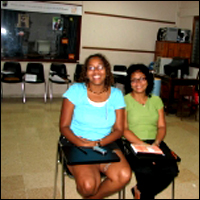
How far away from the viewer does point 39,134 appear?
4.43 meters

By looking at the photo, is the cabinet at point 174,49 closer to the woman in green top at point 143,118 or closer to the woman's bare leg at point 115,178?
the woman in green top at point 143,118

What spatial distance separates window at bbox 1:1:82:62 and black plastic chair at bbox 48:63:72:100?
34cm

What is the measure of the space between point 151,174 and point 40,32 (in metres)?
5.99

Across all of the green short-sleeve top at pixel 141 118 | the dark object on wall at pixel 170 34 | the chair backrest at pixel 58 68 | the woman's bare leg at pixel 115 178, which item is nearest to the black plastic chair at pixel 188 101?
the dark object on wall at pixel 170 34

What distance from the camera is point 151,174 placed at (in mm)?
2080

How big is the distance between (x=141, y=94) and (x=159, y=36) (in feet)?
19.3

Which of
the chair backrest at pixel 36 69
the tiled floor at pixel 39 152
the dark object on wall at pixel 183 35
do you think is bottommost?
the tiled floor at pixel 39 152

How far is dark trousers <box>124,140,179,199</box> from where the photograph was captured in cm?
208

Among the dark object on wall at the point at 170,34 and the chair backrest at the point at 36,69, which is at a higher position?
the dark object on wall at the point at 170,34

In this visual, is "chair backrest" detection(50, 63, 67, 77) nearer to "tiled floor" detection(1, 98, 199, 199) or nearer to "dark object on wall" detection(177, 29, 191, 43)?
"tiled floor" detection(1, 98, 199, 199)

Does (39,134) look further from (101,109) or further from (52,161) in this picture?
(101,109)

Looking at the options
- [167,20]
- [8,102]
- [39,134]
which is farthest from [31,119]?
[167,20]

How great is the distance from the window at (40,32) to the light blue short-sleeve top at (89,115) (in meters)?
5.27

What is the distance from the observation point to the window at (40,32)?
6.93 meters
